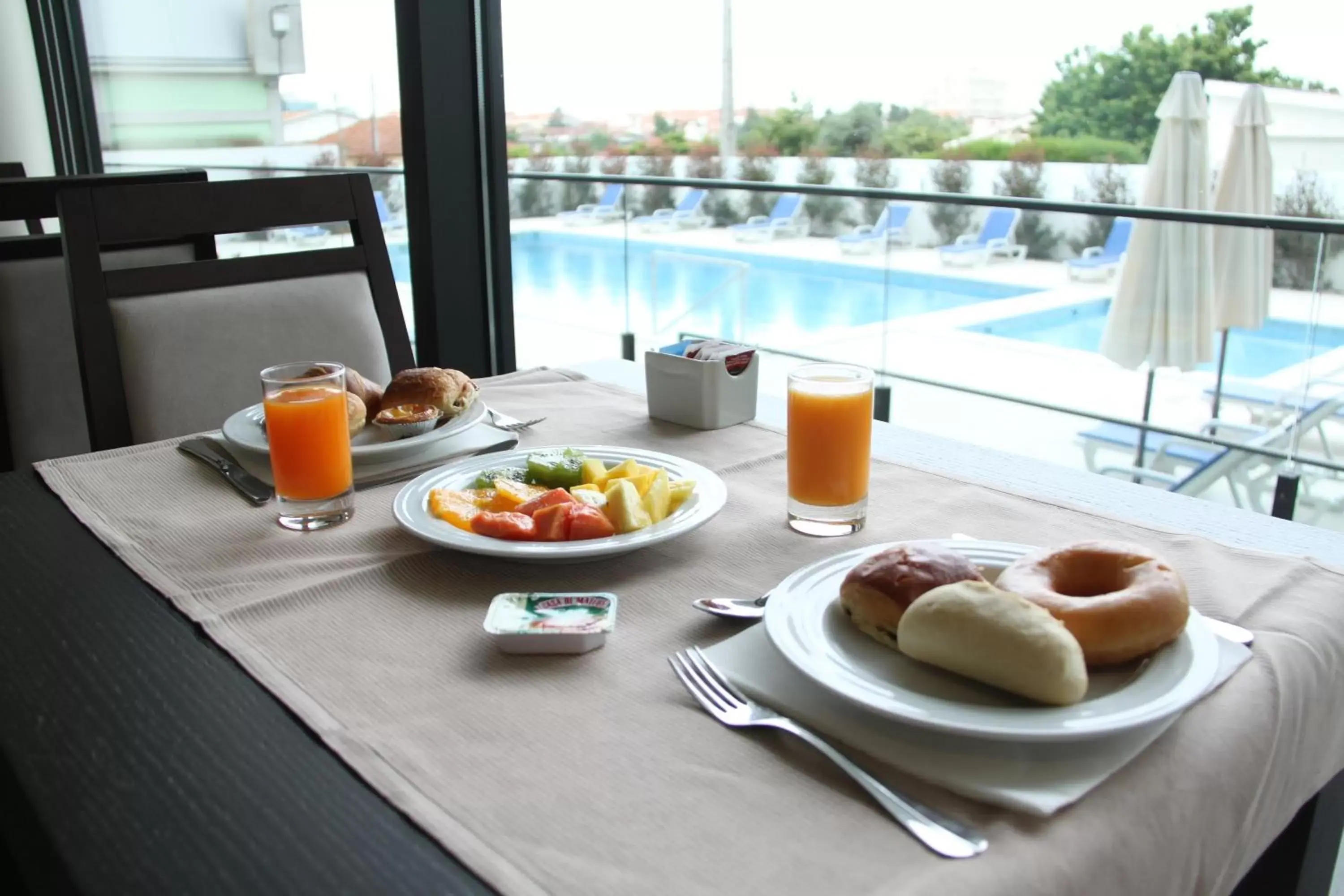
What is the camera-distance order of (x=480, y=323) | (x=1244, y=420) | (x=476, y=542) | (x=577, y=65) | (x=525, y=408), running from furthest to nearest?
(x=577, y=65) < (x=1244, y=420) < (x=480, y=323) < (x=525, y=408) < (x=476, y=542)

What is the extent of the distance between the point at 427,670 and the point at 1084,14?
8362 mm

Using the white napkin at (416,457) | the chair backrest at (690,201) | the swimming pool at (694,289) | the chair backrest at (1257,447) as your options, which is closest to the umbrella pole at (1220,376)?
the chair backrest at (1257,447)

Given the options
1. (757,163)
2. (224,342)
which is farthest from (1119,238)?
(757,163)

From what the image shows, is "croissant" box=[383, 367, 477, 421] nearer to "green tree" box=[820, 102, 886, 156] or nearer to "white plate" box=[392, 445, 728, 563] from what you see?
"white plate" box=[392, 445, 728, 563]

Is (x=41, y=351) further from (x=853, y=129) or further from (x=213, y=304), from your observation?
(x=853, y=129)

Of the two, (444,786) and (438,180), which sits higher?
(438,180)

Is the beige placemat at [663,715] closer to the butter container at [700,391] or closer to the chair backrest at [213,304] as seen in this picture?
the butter container at [700,391]

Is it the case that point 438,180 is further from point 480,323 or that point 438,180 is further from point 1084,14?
point 1084,14

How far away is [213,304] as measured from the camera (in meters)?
1.28

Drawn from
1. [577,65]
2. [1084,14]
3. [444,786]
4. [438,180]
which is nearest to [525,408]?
[444,786]

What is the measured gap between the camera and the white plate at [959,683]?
1.55 feet

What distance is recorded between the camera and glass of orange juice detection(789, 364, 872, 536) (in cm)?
77

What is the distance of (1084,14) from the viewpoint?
301 inches

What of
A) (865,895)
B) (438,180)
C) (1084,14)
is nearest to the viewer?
(865,895)
